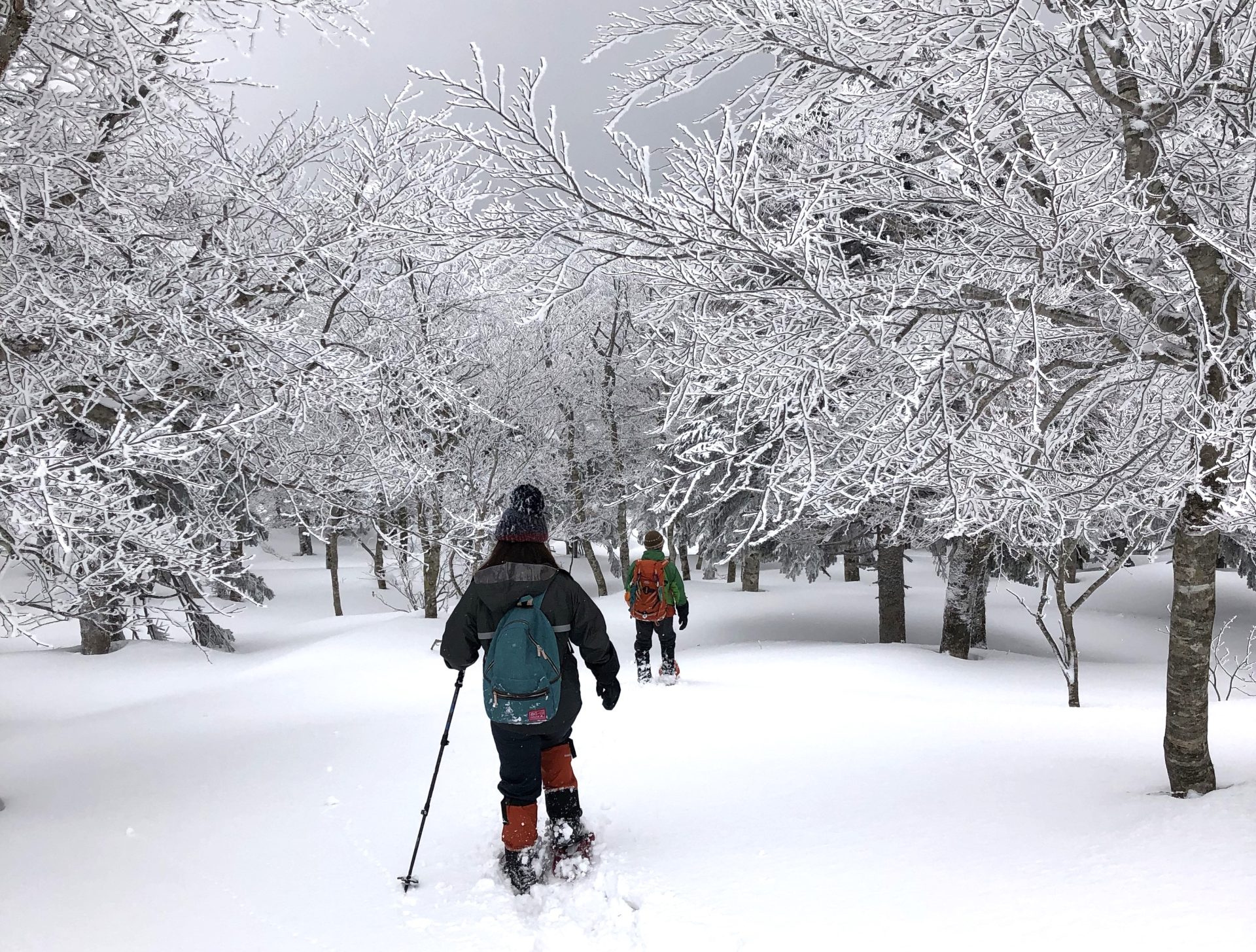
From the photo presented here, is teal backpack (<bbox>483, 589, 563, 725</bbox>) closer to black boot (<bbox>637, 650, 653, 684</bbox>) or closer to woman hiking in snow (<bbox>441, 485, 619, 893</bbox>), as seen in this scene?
woman hiking in snow (<bbox>441, 485, 619, 893</bbox>)

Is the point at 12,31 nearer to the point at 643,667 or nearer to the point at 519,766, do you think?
the point at 519,766

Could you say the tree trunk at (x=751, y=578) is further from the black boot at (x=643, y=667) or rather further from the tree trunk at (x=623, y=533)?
the black boot at (x=643, y=667)

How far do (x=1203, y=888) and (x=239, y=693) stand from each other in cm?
947

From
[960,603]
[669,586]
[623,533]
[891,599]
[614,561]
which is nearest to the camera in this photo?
[669,586]

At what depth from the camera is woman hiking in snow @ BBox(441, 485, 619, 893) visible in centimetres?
388

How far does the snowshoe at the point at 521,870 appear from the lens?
3.80 meters

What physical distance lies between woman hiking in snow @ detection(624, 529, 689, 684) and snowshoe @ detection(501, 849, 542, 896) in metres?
4.65

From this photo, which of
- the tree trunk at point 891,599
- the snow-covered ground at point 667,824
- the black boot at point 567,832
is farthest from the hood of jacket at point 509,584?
the tree trunk at point 891,599

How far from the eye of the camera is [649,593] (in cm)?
864

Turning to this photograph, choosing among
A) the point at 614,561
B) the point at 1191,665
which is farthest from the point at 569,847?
the point at 614,561

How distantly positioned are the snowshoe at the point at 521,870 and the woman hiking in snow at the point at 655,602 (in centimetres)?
465

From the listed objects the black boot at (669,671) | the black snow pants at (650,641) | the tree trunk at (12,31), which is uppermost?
the tree trunk at (12,31)

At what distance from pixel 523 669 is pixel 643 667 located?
5196 mm

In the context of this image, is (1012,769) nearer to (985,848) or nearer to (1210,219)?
(985,848)
